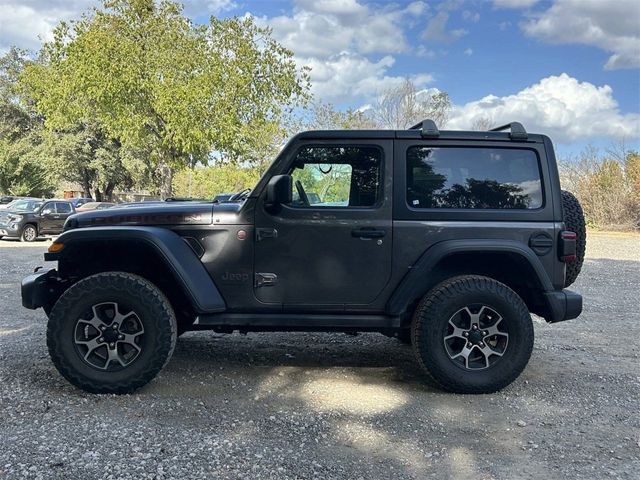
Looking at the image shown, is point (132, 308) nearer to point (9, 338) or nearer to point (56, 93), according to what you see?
point (9, 338)

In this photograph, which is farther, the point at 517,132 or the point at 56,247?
the point at 517,132

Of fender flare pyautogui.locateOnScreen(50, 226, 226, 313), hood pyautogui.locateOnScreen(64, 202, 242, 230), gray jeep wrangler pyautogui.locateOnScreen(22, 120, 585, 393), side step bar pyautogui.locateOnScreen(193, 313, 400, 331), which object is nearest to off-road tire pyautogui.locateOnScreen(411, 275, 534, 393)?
gray jeep wrangler pyautogui.locateOnScreen(22, 120, 585, 393)

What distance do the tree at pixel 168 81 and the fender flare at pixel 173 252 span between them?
14925 millimetres

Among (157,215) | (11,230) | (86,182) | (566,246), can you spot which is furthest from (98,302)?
(86,182)

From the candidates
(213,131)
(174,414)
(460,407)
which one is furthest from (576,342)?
(213,131)

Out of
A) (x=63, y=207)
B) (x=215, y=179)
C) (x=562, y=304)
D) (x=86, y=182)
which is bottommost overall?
(x=562, y=304)

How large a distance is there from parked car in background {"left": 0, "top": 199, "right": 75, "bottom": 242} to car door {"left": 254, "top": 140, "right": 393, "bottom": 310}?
1514cm

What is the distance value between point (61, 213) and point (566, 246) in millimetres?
17864

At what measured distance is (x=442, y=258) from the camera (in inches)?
166

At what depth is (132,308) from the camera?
13.3ft

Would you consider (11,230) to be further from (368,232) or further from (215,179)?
(215,179)

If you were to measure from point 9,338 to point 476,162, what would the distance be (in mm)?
4772

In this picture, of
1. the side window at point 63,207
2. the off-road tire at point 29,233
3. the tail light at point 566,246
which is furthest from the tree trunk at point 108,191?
the tail light at point 566,246

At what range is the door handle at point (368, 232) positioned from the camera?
13.9 feet
